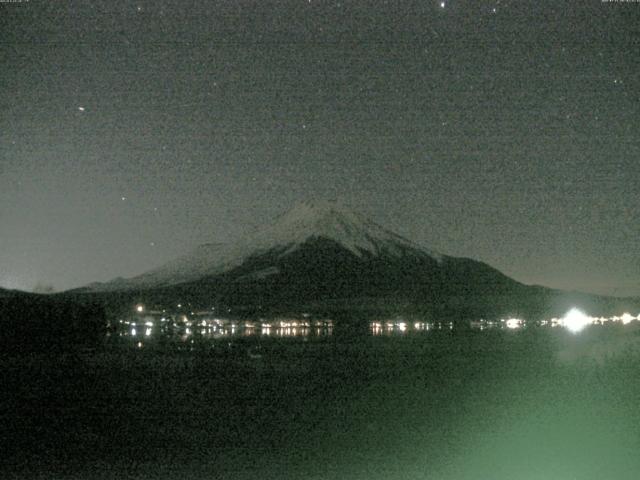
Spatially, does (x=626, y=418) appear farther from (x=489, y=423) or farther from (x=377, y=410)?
(x=377, y=410)

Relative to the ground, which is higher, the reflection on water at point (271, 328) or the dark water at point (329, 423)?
the reflection on water at point (271, 328)

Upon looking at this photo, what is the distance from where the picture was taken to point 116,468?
36.9 ft

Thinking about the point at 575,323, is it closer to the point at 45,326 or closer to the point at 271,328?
the point at 271,328

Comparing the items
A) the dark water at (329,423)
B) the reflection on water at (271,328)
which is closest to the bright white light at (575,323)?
the reflection on water at (271,328)

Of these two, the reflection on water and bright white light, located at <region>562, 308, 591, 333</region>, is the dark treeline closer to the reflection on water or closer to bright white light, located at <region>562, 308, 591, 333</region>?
the reflection on water

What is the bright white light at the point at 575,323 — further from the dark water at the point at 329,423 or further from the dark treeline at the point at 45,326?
the dark water at the point at 329,423

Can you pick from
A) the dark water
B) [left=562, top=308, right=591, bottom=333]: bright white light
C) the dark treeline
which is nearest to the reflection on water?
[left=562, top=308, right=591, bottom=333]: bright white light

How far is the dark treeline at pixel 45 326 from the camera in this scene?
48.6 m

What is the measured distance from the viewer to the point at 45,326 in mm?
53969

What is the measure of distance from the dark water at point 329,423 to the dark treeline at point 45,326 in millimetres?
23495

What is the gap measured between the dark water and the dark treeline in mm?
23495

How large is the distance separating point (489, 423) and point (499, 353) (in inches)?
775

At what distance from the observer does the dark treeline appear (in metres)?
48.6

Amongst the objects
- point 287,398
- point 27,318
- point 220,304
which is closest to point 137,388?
point 287,398
